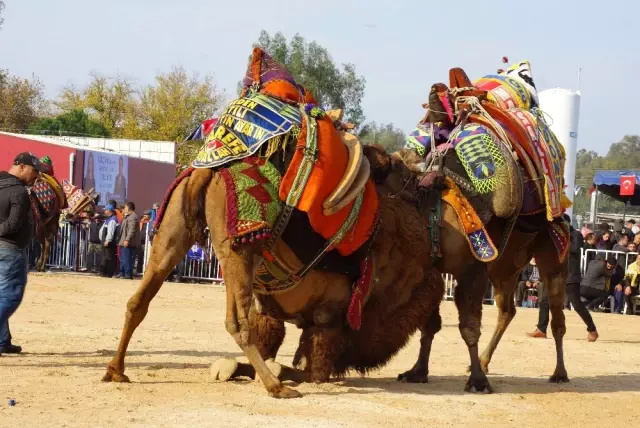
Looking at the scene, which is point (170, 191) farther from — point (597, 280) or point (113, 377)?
point (597, 280)

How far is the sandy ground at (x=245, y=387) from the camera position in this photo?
22.4 ft

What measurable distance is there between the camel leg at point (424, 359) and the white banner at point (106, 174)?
2391 centimetres

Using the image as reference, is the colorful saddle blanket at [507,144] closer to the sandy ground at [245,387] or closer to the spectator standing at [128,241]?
the sandy ground at [245,387]

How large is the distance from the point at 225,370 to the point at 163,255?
121 cm

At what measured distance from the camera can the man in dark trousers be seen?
595 inches

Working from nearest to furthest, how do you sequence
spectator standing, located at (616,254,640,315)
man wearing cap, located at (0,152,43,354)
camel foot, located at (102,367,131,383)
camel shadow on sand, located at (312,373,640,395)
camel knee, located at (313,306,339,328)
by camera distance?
camel foot, located at (102,367,131,383), camel knee, located at (313,306,339,328), camel shadow on sand, located at (312,373,640,395), man wearing cap, located at (0,152,43,354), spectator standing, located at (616,254,640,315)

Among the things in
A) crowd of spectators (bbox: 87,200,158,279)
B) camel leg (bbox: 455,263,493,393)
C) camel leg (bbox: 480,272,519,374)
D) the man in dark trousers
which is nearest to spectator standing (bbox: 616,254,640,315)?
the man in dark trousers

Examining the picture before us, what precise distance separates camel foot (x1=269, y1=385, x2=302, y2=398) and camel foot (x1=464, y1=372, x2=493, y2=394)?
195cm

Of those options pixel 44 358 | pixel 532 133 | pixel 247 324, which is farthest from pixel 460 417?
pixel 44 358

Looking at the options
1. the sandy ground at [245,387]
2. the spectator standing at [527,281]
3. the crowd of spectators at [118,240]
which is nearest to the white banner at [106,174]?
the crowd of spectators at [118,240]

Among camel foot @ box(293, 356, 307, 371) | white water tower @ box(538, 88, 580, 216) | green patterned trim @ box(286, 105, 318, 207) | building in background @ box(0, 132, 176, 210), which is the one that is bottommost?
camel foot @ box(293, 356, 307, 371)

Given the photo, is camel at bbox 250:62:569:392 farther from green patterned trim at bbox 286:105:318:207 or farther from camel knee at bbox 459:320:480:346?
green patterned trim at bbox 286:105:318:207

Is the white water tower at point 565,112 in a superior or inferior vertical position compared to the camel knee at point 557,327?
superior

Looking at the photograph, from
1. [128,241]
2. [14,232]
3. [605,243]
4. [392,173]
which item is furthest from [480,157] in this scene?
[128,241]
